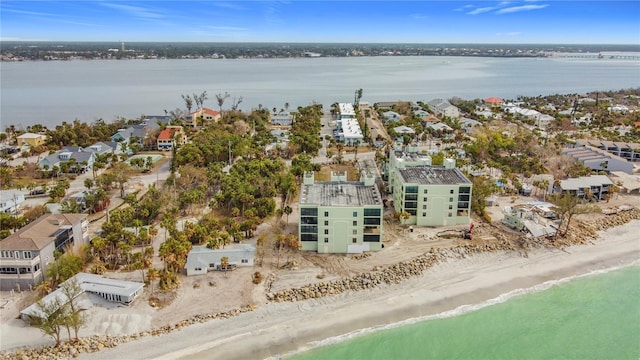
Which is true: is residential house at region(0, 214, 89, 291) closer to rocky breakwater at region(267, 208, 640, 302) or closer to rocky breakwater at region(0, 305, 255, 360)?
rocky breakwater at region(0, 305, 255, 360)

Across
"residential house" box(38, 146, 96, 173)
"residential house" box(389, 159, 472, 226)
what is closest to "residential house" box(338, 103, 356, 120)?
"residential house" box(38, 146, 96, 173)

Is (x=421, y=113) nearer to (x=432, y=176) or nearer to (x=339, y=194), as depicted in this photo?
(x=432, y=176)

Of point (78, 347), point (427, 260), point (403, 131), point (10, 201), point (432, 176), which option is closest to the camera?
point (78, 347)

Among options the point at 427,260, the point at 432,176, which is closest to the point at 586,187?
the point at 432,176

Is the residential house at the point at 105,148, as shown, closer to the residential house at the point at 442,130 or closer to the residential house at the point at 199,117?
the residential house at the point at 199,117

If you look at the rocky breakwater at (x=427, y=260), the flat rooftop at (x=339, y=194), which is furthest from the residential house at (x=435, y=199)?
the rocky breakwater at (x=427, y=260)

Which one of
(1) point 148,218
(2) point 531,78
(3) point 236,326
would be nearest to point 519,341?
(3) point 236,326
